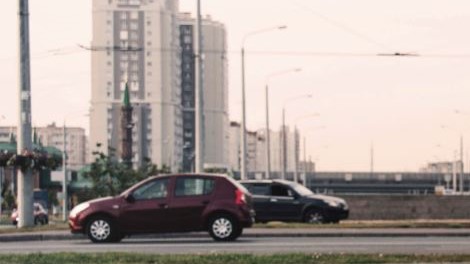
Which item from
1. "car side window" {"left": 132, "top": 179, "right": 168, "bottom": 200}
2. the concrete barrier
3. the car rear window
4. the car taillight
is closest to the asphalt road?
the car taillight

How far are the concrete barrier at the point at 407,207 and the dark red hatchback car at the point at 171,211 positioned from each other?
34.6m

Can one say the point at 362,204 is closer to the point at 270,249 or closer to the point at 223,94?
the point at 270,249

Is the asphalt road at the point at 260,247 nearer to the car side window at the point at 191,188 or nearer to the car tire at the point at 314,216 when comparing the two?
the car side window at the point at 191,188

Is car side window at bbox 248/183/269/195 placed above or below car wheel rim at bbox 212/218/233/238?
above

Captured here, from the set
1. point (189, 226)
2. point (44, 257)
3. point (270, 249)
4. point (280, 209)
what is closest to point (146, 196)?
point (189, 226)

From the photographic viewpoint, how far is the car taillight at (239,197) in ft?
85.3

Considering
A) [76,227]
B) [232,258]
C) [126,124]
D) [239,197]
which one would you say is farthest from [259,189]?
[126,124]

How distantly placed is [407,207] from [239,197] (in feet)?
121

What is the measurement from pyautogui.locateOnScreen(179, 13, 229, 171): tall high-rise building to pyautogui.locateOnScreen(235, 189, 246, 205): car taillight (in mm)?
149726

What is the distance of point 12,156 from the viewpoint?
32.4 metres

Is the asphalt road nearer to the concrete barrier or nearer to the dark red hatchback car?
the dark red hatchback car

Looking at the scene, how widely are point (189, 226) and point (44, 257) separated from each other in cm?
759

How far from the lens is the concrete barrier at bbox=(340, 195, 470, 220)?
60500 millimetres

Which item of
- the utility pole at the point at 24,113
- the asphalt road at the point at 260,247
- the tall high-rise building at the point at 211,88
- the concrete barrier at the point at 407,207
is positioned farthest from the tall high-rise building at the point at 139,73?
the asphalt road at the point at 260,247
